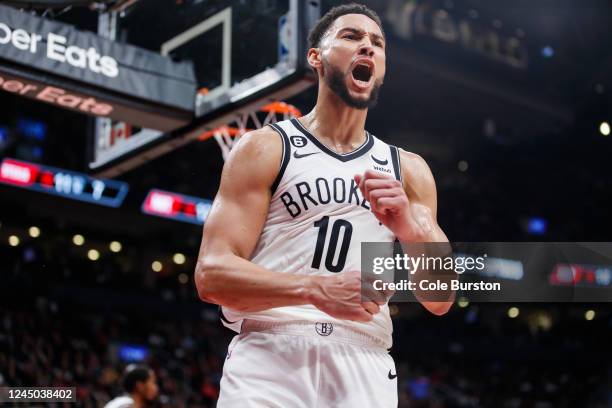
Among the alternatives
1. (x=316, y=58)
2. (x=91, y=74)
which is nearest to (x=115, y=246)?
(x=91, y=74)

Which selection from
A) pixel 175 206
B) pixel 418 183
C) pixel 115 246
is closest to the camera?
pixel 418 183

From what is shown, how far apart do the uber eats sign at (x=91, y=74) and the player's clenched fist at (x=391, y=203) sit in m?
4.47

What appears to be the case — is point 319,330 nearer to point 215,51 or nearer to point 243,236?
point 243,236

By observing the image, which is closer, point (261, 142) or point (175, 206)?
point (261, 142)

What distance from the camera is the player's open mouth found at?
317 cm

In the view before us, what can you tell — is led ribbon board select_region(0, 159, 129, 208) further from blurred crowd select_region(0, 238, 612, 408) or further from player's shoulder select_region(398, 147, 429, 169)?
player's shoulder select_region(398, 147, 429, 169)

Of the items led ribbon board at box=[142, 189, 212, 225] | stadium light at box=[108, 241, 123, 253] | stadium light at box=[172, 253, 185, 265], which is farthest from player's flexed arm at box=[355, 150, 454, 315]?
stadium light at box=[172, 253, 185, 265]

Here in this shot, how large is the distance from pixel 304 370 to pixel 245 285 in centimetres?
36

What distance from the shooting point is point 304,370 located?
9.29ft

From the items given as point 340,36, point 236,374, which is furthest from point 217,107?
point 236,374

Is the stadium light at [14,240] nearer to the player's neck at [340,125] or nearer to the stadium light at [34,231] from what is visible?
the stadium light at [34,231]

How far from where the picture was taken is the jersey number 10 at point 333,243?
9.71 feet

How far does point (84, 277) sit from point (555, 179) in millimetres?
12331

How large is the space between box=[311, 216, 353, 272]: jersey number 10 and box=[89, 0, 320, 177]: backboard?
3.25m
